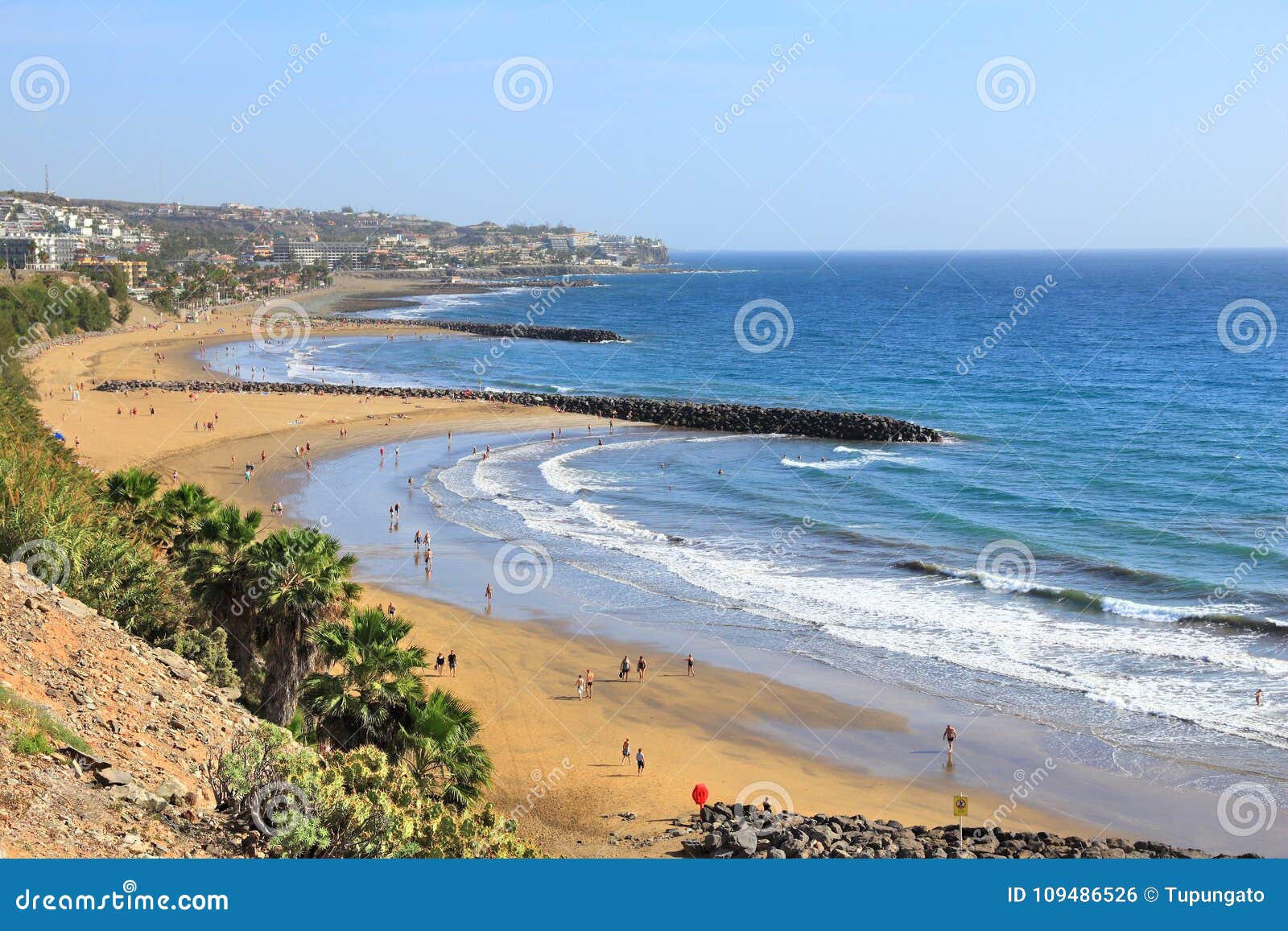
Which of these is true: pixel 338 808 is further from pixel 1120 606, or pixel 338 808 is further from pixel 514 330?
pixel 514 330

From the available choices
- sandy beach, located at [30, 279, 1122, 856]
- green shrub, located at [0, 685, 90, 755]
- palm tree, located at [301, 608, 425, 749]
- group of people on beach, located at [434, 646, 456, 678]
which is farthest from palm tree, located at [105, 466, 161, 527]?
green shrub, located at [0, 685, 90, 755]

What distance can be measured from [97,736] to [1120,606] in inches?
1172

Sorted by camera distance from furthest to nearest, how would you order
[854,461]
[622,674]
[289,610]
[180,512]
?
[854,461], [622,674], [180,512], [289,610]

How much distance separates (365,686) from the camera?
1593 centimetres

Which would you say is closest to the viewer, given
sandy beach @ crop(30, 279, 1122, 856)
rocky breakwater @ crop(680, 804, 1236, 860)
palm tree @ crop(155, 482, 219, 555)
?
rocky breakwater @ crop(680, 804, 1236, 860)

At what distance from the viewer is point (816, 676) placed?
92.6 ft

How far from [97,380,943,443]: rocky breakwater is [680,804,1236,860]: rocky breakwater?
150 feet

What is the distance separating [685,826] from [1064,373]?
268 feet

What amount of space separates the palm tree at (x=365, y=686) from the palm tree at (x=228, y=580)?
10.3 ft

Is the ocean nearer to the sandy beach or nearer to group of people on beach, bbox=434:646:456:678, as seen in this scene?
the sandy beach

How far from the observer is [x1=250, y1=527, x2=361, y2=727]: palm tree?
18.6 meters

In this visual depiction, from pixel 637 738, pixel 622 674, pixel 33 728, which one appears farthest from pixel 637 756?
pixel 33 728

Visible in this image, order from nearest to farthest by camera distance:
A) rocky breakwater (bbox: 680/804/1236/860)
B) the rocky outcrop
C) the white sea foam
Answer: the rocky outcrop → rocky breakwater (bbox: 680/804/1236/860) → the white sea foam

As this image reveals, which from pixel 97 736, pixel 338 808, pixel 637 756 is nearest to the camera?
pixel 338 808
